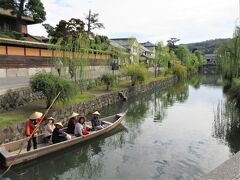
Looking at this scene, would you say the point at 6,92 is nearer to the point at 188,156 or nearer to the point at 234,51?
the point at 188,156

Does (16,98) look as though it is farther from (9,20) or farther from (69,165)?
(9,20)

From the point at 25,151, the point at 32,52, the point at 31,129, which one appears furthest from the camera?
the point at 32,52

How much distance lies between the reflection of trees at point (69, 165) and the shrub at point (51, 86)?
3363 millimetres

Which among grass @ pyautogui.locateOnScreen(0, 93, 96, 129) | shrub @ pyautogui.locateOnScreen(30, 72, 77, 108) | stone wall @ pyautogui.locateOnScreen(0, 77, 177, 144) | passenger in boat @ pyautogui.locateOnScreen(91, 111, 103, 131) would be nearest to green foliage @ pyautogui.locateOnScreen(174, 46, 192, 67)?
stone wall @ pyautogui.locateOnScreen(0, 77, 177, 144)

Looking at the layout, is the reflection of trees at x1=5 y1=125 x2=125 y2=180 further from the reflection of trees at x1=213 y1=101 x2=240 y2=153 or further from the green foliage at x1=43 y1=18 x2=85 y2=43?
the green foliage at x1=43 y1=18 x2=85 y2=43

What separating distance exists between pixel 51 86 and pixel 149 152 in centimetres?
582

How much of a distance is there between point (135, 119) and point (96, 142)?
584 cm

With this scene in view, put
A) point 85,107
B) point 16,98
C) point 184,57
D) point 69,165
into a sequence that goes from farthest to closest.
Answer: point 184,57
point 85,107
point 16,98
point 69,165

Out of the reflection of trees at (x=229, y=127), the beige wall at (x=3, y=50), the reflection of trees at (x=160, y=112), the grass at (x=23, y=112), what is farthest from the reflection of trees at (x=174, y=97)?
the beige wall at (x=3, y=50)

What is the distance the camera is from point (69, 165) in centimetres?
1028

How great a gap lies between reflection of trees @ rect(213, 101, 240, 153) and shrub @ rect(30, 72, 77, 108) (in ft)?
23.7

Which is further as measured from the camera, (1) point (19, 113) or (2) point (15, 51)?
(2) point (15, 51)

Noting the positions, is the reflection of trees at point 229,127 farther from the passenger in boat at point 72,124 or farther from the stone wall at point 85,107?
the stone wall at point 85,107

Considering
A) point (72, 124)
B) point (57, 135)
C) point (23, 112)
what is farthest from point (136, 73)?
point (57, 135)
